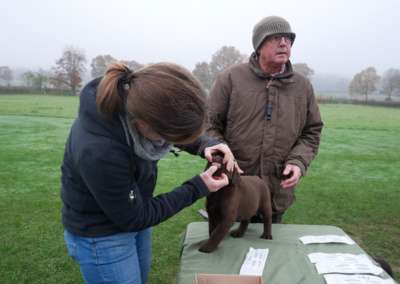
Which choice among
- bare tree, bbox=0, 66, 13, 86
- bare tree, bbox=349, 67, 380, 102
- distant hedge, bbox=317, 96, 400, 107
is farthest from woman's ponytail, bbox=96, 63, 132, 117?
bare tree, bbox=0, 66, 13, 86

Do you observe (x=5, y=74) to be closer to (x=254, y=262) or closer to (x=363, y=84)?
(x=363, y=84)

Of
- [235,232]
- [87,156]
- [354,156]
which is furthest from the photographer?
[354,156]

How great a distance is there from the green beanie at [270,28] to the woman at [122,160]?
1.25m

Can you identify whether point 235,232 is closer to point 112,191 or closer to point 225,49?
point 112,191

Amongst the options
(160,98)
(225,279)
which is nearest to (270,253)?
(225,279)

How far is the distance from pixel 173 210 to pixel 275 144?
124 centimetres

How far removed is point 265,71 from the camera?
2777mm

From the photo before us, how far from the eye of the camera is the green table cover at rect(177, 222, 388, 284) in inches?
81.5

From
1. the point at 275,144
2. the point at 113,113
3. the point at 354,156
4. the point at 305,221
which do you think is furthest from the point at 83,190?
the point at 354,156

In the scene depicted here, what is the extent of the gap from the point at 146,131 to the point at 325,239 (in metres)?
1.61

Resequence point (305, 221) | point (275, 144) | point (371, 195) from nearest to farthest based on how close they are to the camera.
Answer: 1. point (275, 144)
2. point (305, 221)
3. point (371, 195)

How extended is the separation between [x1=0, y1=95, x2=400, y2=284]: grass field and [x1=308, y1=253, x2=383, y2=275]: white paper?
2.14m

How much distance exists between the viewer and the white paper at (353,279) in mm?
1978

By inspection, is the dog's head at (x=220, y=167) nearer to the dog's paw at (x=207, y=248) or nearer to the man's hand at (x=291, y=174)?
the dog's paw at (x=207, y=248)
